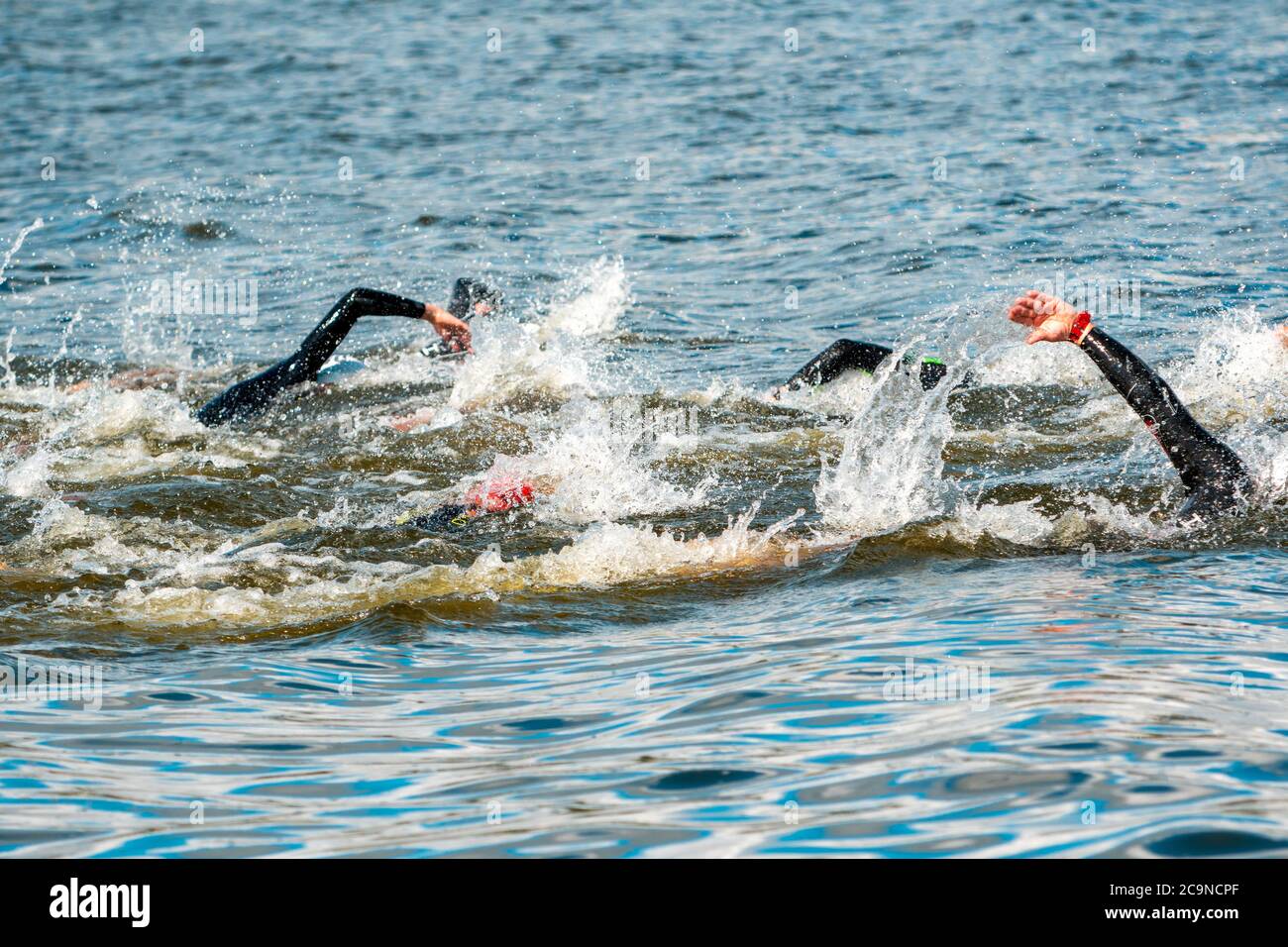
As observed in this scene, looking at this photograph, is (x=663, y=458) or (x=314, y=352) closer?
(x=663, y=458)

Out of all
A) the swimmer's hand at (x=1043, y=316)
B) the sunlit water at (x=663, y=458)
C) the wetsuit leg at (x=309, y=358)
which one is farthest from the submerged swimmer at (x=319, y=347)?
the swimmer's hand at (x=1043, y=316)

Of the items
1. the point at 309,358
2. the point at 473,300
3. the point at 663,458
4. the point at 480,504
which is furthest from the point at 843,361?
the point at 309,358

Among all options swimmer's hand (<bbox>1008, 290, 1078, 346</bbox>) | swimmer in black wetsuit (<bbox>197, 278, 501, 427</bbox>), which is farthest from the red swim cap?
swimmer's hand (<bbox>1008, 290, 1078, 346</bbox>)

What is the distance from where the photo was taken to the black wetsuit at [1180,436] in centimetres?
711

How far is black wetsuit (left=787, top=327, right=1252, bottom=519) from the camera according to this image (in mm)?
7109

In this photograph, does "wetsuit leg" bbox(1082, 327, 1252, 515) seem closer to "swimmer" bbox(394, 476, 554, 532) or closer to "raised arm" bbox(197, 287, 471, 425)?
"swimmer" bbox(394, 476, 554, 532)

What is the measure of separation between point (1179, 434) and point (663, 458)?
355cm

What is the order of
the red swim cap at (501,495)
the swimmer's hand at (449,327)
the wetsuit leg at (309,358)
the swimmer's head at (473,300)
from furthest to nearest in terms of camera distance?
the swimmer's head at (473,300) < the swimmer's hand at (449,327) < the wetsuit leg at (309,358) < the red swim cap at (501,495)

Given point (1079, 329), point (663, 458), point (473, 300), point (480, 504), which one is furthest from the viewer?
point (473, 300)

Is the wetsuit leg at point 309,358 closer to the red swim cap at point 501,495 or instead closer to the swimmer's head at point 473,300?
the swimmer's head at point 473,300

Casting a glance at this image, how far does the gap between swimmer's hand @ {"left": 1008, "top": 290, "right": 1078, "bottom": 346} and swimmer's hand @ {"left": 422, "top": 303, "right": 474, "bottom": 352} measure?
194 inches

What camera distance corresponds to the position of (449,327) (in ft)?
37.1

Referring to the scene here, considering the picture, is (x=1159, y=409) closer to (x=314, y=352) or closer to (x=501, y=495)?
(x=501, y=495)

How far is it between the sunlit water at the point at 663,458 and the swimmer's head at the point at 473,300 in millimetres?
204
